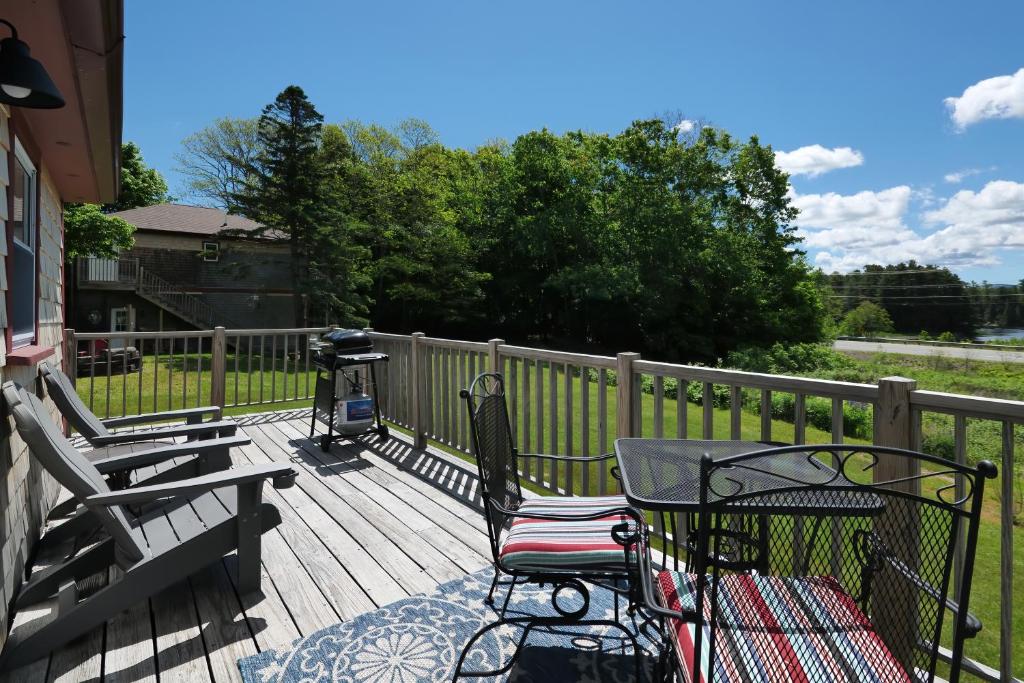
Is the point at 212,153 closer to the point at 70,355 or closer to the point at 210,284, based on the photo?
the point at 210,284

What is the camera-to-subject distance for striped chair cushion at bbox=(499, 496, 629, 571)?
1780 mm

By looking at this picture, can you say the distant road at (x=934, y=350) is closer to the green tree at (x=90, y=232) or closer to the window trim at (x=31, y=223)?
the green tree at (x=90, y=232)

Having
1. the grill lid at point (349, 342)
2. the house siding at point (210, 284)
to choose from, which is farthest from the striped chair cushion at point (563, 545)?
the house siding at point (210, 284)

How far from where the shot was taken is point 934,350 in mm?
38875

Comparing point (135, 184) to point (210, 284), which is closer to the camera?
point (210, 284)

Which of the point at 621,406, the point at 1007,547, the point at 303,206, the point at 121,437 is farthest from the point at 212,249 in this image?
the point at 1007,547

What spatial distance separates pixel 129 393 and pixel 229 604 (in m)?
8.18

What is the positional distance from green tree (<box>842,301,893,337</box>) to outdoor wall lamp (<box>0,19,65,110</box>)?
61.2 metres

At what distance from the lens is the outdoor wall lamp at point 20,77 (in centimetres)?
176

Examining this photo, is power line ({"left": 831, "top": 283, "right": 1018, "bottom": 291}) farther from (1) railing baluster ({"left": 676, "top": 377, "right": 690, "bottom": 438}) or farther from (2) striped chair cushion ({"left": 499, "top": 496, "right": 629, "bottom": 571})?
(2) striped chair cushion ({"left": 499, "top": 496, "right": 629, "bottom": 571})

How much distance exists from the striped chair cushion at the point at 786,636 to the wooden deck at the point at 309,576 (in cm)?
156

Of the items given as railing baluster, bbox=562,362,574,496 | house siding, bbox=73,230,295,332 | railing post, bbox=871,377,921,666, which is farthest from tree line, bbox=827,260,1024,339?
railing post, bbox=871,377,921,666

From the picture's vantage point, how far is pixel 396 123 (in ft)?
90.7

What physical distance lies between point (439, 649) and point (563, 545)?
73cm
